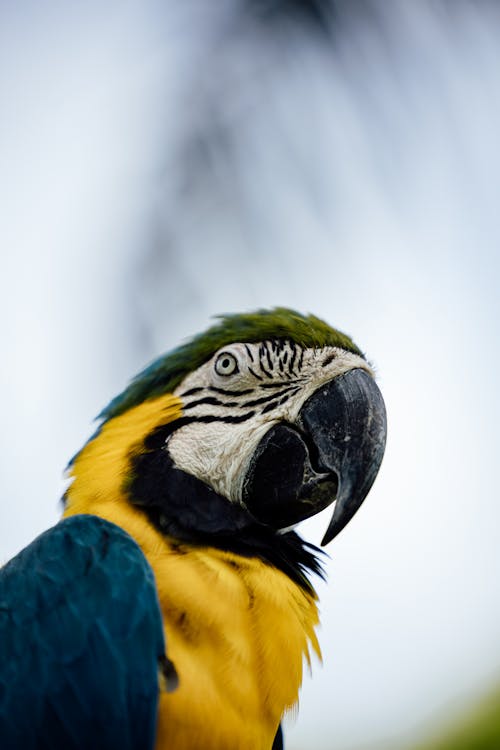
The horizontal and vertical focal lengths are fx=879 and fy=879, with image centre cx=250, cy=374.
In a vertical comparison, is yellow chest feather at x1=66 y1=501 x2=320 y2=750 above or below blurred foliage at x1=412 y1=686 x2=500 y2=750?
above

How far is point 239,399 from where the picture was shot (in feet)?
9.55

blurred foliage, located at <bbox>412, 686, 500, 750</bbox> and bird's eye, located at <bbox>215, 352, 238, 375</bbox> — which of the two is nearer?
bird's eye, located at <bbox>215, 352, 238, 375</bbox>

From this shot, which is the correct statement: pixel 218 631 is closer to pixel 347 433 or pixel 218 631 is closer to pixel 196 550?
pixel 196 550

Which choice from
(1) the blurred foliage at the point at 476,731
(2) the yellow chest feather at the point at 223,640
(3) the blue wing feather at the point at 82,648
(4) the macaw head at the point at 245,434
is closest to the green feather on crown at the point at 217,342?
(4) the macaw head at the point at 245,434

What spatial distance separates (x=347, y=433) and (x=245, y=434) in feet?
1.08

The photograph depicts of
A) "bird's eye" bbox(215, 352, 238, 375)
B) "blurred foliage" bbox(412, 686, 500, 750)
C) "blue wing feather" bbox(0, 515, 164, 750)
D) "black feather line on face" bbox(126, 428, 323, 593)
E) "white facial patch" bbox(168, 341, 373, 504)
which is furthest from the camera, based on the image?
"blurred foliage" bbox(412, 686, 500, 750)

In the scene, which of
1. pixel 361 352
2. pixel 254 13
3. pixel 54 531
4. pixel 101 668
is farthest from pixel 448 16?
pixel 101 668

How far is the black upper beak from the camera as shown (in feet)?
8.69

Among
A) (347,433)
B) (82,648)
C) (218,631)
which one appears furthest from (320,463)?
(82,648)

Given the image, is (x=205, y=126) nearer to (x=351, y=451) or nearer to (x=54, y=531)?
(x=351, y=451)

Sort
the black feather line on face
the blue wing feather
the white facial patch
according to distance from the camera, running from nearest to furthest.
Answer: the blue wing feather → the black feather line on face → the white facial patch

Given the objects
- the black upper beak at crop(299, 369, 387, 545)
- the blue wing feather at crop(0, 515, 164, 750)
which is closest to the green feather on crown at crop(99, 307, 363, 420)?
the black upper beak at crop(299, 369, 387, 545)

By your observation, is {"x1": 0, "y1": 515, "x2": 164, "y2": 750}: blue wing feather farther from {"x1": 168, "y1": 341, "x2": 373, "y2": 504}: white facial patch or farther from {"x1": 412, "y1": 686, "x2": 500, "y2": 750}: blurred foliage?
{"x1": 412, "y1": 686, "x2": 500, "y2": 750}: blurred foliage

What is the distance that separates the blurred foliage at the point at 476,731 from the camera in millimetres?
3752
